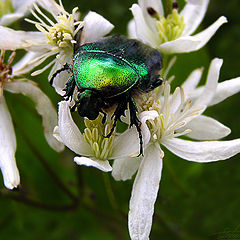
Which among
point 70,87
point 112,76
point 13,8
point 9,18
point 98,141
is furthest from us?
point 13,8

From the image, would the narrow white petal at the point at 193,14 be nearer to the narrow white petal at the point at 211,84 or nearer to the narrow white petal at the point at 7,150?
the narrow white petal at the point at 211,84

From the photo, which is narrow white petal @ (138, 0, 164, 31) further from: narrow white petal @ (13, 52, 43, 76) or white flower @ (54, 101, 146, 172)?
white flower @ (54, 101, 146, 172)

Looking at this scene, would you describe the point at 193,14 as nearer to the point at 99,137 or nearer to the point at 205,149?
the point at 205,149

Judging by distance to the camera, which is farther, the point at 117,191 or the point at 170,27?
the point at 117,191

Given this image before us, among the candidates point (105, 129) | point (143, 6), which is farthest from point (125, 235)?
point (143, 6)

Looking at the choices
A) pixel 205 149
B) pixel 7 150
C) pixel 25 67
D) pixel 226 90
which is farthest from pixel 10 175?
pixel 226 90
